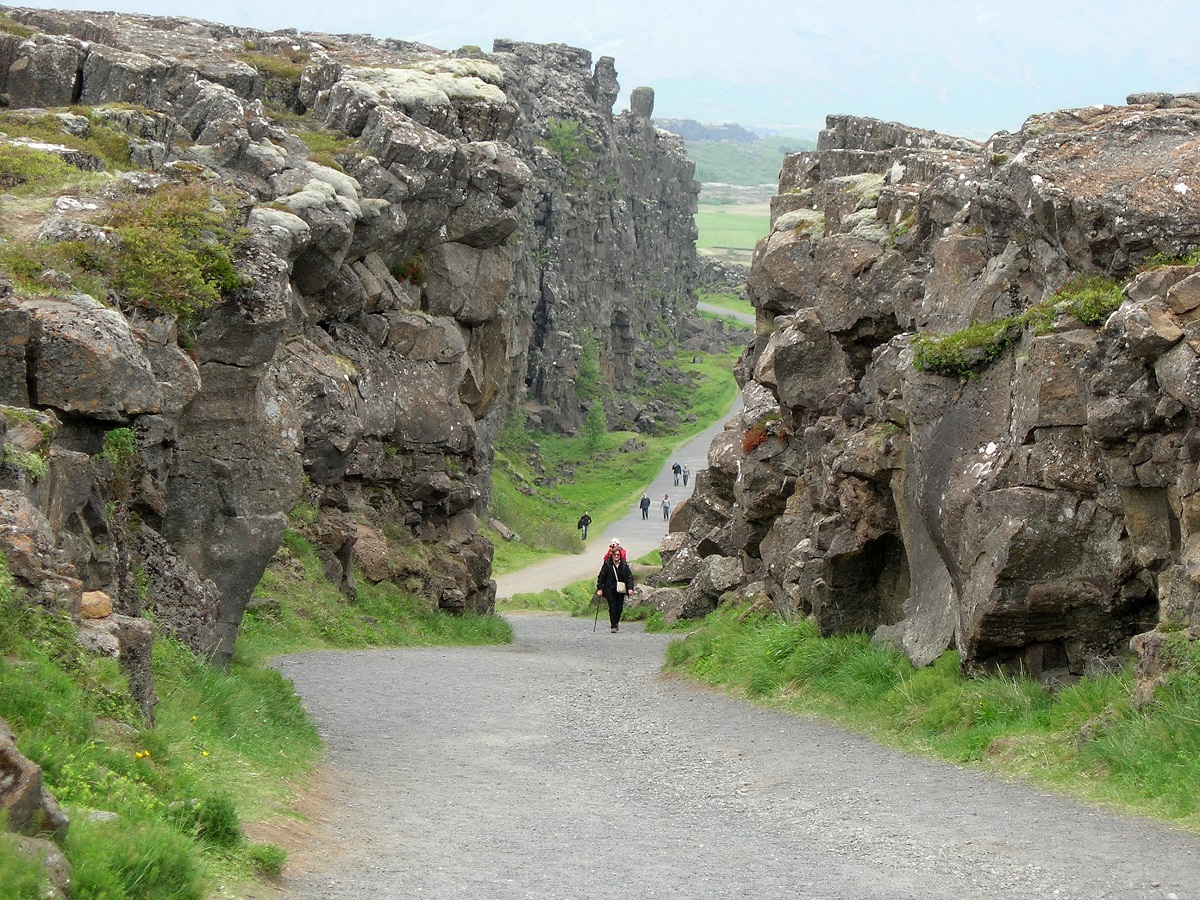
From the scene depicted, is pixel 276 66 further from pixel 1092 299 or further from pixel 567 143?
pixel 567 143

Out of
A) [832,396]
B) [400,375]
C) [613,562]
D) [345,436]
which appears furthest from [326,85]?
[832,396]

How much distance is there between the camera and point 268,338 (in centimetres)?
1831

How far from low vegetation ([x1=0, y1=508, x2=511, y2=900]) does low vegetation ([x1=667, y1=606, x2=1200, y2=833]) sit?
6.61 meters

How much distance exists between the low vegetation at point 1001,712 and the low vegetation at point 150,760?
661cm

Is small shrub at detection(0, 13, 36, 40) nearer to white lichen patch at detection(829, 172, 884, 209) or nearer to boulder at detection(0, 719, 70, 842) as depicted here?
white lichen patch at detection(829, 172, 884, 209)

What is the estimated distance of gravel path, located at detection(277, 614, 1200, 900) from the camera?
9172 millimetres

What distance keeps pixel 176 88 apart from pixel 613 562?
569 inches

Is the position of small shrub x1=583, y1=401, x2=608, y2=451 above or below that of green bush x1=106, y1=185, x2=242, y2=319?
below

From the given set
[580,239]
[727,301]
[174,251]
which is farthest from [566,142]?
[174,251]

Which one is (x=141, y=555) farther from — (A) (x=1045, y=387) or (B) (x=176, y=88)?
(B) (x=176, y=88)

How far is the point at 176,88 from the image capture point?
29.1 meters

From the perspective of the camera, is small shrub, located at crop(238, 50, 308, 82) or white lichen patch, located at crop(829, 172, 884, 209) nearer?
white lichen patch, located at crop(829, 172, 884, 209)

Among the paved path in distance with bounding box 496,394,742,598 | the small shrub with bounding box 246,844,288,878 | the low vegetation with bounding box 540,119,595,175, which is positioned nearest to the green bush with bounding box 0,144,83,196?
the small shrub with bounding box 246,844,288,878

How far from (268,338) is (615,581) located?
15.7m
